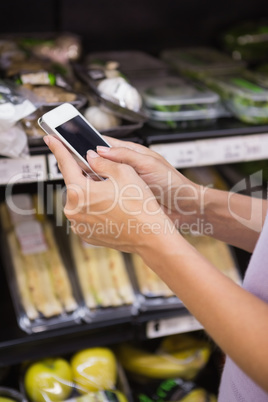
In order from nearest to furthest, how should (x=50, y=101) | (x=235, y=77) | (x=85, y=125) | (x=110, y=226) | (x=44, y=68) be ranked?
(x=110, y=226) < (x=85, y=125) < (x=50, y=101) < (x=44, y=68) < (x=235, y=77)

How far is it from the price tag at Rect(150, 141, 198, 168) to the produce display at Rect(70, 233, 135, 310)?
0.42 metres

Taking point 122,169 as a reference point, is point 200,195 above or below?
below

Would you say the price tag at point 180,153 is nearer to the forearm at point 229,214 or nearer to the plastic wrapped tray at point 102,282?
the forearm at point 229,214

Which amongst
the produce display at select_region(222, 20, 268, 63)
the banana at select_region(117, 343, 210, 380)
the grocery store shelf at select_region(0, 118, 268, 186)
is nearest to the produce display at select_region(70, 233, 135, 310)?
the banana at select_region(117, 343, 210, 380)

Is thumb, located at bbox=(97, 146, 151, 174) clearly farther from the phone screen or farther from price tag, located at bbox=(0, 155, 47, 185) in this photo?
price tag, located at bbox=(0, 155, 47, 185)

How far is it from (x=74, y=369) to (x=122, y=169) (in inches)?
30.7

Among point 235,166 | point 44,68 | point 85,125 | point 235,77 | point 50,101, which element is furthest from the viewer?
point 235,166

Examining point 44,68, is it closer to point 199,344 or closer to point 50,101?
point 50,101

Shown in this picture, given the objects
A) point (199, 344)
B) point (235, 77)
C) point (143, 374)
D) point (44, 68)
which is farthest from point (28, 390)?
point (235, 77)

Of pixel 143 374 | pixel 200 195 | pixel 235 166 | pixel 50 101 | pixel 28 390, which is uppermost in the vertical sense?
pixel 50 101

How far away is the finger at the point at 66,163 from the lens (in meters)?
0.78

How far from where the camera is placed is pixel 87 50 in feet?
5.78

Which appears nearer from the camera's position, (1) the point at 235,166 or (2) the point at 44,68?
(2) the point at 44,68

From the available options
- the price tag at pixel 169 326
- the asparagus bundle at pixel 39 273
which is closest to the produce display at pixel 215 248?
the price tag at pixel 169 326
